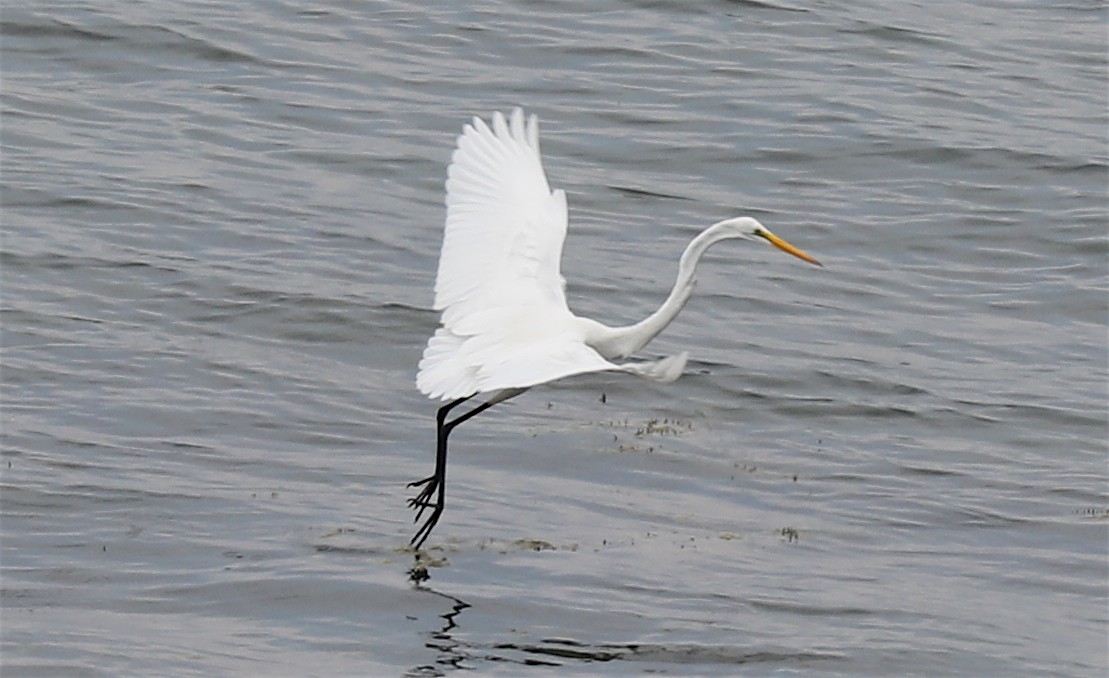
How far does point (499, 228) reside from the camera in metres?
6.61

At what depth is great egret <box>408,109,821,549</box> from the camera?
584 centimetres

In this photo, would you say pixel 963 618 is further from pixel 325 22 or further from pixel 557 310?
pixel 325 22

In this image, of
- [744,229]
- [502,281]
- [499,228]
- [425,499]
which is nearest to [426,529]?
[425,499]

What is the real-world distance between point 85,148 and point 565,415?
14.8 feet

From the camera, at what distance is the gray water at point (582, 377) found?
5836 mm

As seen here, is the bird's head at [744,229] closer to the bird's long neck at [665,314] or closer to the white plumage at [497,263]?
the bird's long neck at [665,314]

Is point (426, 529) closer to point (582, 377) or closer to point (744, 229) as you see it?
point (744, 229)

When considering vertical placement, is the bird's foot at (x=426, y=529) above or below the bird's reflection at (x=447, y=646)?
above

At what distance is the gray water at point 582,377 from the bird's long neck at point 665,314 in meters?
0.67

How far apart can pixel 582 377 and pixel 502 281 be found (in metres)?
2.13

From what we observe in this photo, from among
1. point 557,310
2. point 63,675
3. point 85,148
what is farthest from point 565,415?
point 85,148

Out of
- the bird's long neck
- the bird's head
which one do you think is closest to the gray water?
the bird's long neck

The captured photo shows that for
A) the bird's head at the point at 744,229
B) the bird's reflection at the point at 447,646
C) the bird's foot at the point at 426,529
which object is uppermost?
the bird's head at the point at 744,229

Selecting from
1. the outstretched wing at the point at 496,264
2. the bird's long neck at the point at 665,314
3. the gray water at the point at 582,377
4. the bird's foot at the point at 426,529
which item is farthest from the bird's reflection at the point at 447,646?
the bird's long neck at the point at 665,314
